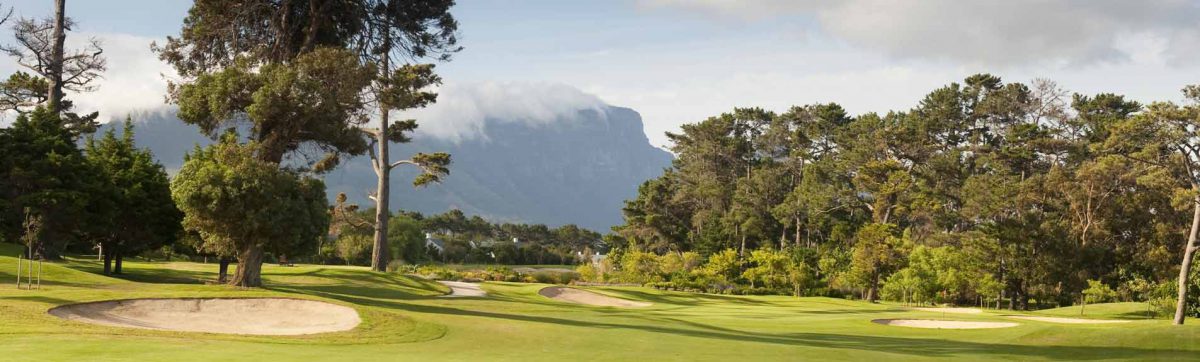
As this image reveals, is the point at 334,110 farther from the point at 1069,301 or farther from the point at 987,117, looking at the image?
the point at 987,117

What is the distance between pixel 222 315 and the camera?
71.7ft

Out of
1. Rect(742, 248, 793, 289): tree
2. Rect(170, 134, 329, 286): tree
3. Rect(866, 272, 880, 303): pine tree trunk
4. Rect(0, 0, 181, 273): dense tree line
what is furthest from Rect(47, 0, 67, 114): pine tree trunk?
Rect(866, 272, 880, 303): pine tree trunk

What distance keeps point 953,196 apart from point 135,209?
56.0 m

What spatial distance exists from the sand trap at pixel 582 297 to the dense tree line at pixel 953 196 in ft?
56.7

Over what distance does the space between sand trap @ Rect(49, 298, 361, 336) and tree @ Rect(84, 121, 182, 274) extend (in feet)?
45.5


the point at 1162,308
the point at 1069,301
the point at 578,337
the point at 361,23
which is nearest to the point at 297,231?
the point at 361,23

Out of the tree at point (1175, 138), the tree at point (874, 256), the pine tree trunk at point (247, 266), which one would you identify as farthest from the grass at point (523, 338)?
the tree at point (874, 256)

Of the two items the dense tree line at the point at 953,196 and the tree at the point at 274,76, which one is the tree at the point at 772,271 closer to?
the dense tree line at the point at 953,196

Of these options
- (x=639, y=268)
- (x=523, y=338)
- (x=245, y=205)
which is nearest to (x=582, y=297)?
(x=245, y=205)

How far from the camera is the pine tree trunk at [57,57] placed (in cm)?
4016

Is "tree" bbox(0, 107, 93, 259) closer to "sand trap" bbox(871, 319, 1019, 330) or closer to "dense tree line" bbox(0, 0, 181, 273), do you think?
"dense tree line" bbox(0, 0, 181, 273)

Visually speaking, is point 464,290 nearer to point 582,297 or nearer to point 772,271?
point 582,297

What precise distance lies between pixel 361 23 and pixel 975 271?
122ft

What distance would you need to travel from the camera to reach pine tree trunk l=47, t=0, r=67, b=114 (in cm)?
4016
